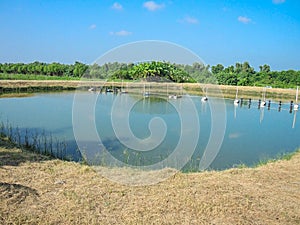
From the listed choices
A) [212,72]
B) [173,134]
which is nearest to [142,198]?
[173,134]

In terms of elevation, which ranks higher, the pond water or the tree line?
the tree line

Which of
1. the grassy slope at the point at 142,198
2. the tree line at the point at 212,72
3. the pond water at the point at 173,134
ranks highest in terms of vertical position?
the tree line at the point at 212,72

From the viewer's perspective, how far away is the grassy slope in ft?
10.7

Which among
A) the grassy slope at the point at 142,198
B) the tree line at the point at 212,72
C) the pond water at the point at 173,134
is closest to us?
the grassy slope at the point at 142,198

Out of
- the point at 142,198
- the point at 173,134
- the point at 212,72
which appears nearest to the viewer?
the point at 142,198

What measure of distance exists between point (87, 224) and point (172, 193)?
54.8 inches

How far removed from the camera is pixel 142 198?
3832 mm

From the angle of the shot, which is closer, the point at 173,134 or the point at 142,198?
the point at 142,198

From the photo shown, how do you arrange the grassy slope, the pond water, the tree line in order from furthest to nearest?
the pond water < the tree line < the grassy slope

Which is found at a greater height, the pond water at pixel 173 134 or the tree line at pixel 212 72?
the tree line at pixel 212 72

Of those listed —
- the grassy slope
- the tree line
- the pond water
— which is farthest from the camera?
the pond water

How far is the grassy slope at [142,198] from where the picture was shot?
3262 mm

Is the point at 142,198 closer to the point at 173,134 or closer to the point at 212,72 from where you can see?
the point at 173,134

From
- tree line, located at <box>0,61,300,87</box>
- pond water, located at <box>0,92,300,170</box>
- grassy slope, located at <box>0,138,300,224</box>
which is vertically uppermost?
tree line, located at <box>0,61,300,87</box>
